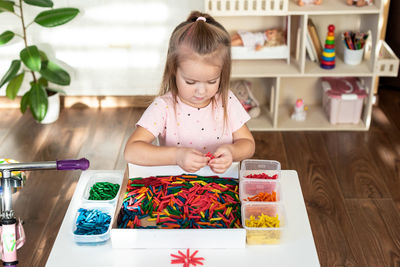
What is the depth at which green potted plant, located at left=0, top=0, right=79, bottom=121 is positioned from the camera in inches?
119

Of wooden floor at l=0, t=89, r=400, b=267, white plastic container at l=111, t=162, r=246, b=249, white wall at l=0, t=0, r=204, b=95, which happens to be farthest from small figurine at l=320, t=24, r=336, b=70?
white plastic container at l=111, t=162, r=246, b=249

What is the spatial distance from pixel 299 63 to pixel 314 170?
67cm

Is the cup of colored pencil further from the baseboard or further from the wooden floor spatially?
the baseboard

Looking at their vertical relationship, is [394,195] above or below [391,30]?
below

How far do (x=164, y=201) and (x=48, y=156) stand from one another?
171 cm

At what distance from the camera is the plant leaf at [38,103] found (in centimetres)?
310

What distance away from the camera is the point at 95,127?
3.35 m

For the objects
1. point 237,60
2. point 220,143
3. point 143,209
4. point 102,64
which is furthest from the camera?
point 102,64

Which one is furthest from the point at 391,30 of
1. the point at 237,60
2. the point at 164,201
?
the point at 164,201

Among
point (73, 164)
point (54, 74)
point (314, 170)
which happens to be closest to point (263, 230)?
point (73, 164)

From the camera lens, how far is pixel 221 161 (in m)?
1.56

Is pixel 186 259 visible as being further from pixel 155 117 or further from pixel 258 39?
pixel 258 39

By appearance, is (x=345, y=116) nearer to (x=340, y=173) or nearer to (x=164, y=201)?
(x=340, y=173)

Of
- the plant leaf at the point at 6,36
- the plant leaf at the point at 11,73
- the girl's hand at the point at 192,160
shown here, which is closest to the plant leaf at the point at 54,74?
the plant leaf at the point at 11,73
